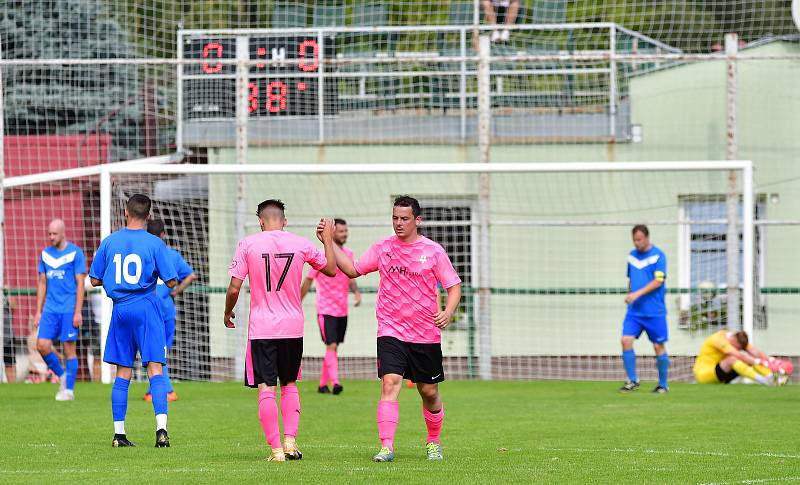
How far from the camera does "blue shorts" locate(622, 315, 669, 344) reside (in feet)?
52.1

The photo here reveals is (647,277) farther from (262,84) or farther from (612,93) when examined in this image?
(262,84)

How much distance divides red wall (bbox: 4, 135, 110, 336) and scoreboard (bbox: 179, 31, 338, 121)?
2.07m

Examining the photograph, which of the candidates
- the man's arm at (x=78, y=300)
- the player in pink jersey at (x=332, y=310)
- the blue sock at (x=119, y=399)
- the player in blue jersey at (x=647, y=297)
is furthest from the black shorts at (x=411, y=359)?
the player in blue jersey at (x=647, y=297)

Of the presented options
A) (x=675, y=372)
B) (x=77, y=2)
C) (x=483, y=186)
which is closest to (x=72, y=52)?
(x=77, y=2)

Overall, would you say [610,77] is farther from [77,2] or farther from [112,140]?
[77,2]

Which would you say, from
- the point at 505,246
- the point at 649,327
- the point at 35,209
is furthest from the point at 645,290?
the point at 35,209

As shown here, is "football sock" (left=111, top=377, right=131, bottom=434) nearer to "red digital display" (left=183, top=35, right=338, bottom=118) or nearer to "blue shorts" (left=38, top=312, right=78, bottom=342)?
"blue shorts" (left=38, top=312, right=78, bottom=342)

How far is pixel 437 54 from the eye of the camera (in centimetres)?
2095

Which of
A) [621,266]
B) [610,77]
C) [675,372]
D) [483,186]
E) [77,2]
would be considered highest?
[77,2]

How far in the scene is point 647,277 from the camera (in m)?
15.7

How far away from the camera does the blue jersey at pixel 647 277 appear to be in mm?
15672

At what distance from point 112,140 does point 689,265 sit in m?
9.59

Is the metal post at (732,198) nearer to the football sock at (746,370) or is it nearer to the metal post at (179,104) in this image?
the football sock at (746,370)

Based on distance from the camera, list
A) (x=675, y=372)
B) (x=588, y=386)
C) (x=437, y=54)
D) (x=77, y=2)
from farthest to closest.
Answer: (x=77, y=2)
(x=437, y=54)
(x=675, y=372)
(x=588, y=386)
